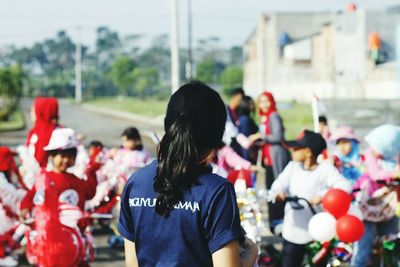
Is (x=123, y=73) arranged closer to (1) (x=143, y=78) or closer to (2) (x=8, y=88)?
(1) (x=143, y=78)

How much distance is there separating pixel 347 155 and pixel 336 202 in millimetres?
2469

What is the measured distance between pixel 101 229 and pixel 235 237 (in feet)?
23.9

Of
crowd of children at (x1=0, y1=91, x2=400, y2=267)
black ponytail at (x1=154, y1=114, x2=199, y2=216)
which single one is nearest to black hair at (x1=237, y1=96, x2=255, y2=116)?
crowd of children at (x1=0, y1=91, x2=400, y2=267)

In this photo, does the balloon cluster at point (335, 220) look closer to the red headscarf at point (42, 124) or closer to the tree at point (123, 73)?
the red headscarf at point (42, 124)

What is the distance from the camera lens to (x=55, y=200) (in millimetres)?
5664

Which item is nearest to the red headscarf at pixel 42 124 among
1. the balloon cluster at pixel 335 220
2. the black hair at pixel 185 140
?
the balloon cluster at pixel 335 220

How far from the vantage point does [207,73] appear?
109562mm

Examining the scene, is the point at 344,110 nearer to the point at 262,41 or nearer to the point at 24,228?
the point at 24,228

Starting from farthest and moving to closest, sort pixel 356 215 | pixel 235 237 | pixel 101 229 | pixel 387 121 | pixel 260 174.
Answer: pixel 387 121, pixel 260 174, pixel 101 229, pixel 356 215, pixel 235 237

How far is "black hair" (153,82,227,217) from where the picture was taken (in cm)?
261

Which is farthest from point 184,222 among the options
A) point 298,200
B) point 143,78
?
point 143,78

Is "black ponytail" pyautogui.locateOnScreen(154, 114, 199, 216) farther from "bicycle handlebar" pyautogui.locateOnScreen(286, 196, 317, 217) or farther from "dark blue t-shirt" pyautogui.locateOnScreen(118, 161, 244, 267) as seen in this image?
"bicycle handlebar" pyautogui.locateOnScreen(286, 196, 317, 217)

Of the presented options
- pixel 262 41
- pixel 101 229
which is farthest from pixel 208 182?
pixel 262 41

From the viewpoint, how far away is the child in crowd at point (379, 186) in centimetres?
620
